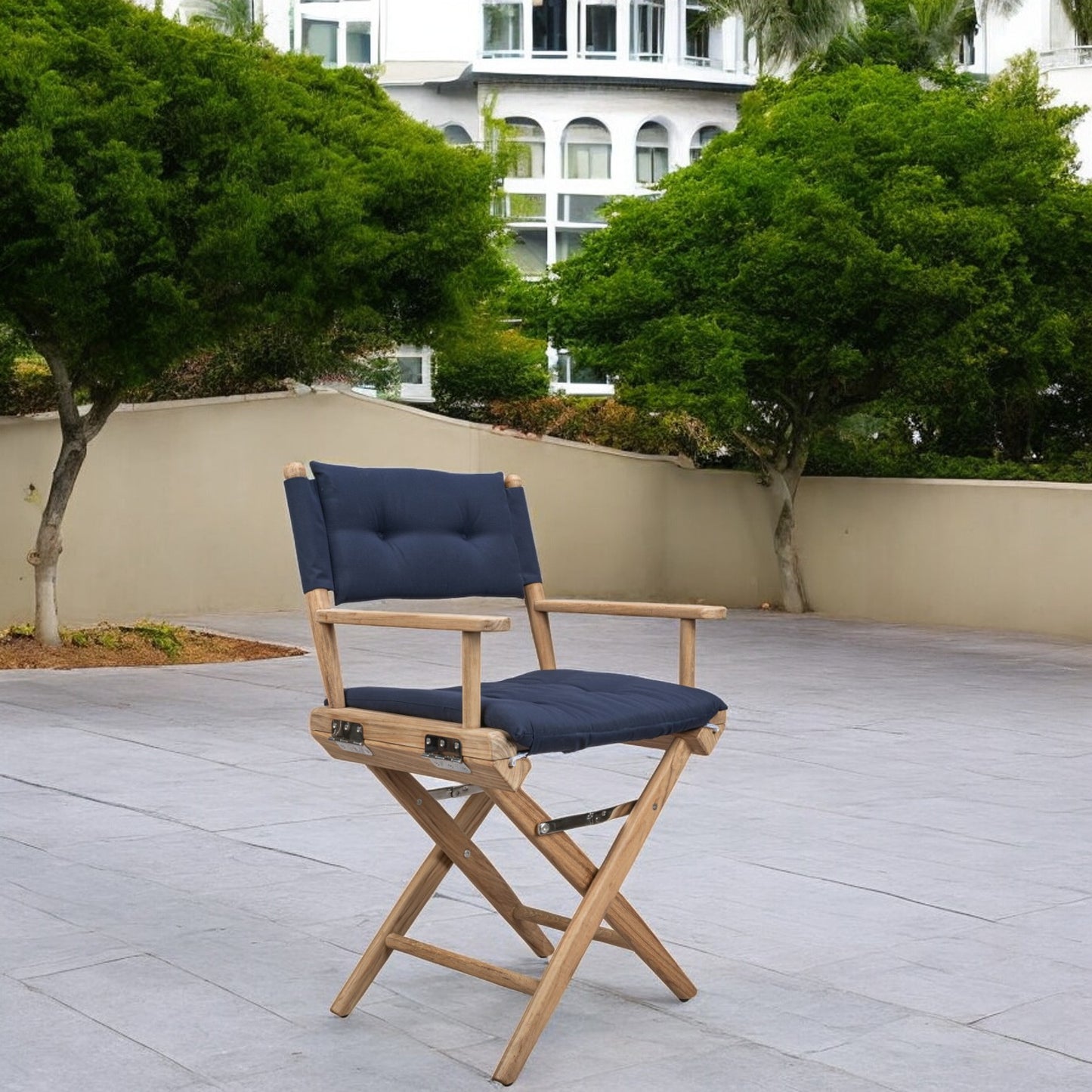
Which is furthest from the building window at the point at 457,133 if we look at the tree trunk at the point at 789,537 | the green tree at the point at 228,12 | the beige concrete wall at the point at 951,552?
the beige concrete wall at the point at 951,552

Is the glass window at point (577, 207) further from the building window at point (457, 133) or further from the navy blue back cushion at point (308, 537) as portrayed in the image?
the navy blue back cushion at point (308, 537)

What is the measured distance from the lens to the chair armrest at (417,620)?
3.66 m

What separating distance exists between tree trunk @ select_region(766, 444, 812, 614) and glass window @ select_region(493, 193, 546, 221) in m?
20.4

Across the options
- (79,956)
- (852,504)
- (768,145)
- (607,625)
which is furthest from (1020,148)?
(79,956)

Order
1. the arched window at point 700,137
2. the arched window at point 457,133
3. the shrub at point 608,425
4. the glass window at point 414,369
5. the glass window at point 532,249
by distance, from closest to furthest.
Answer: the shrub at point 608,425, the glass window at point 414,369, the glass window at point 532,249, the arched window at point 457,133, the arched window at point 700,137

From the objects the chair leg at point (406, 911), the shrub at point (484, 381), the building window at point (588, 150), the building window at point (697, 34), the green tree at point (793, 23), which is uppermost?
the building window at point (697, 34)

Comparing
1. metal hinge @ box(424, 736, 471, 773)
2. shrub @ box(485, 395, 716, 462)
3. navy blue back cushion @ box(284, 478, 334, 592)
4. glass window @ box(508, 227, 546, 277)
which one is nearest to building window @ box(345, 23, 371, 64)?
glass window @ box(508, 227, 546, 277)

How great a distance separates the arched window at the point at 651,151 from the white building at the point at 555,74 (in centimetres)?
4

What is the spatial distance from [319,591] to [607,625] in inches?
440

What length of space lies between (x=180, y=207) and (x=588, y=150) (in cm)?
3239

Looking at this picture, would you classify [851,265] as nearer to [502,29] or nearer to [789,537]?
[789,537]

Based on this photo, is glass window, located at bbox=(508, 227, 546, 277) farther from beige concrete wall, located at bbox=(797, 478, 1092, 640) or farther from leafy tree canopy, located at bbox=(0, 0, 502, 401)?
leafy tree canopy, located at bbox=(0, 0, 502, 401)

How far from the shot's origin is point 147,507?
596 inches

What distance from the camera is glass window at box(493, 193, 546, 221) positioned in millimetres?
37938
